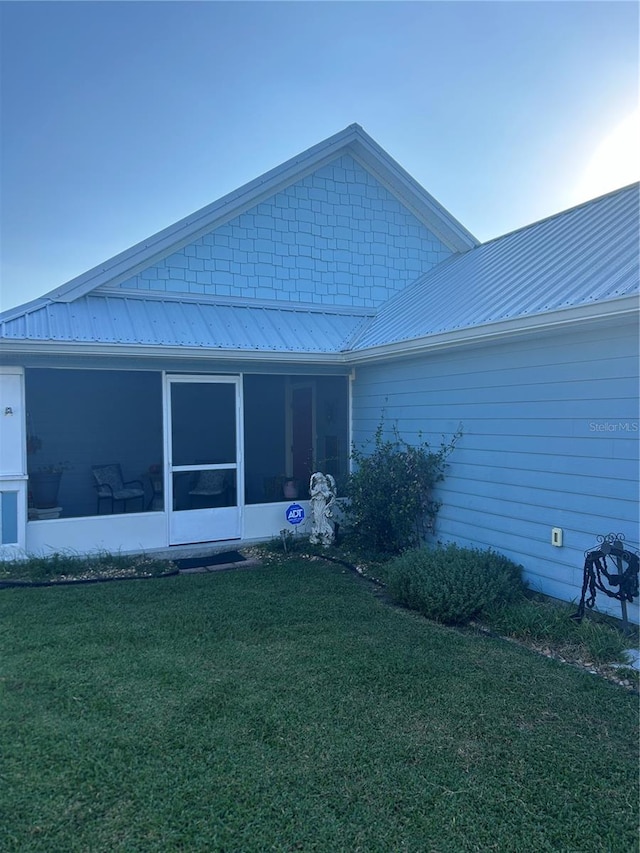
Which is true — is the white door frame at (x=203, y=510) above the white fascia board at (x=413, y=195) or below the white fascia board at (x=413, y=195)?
below

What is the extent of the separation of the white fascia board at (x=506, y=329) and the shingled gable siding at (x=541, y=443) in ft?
1.03

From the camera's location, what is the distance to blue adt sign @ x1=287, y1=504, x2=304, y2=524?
843 centimetres

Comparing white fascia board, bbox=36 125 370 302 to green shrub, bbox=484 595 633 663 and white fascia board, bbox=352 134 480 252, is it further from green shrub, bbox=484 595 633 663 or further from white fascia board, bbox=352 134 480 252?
green shrub, bbox=484 595 633 663

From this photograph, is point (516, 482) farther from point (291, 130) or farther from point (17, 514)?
point (291, 130)

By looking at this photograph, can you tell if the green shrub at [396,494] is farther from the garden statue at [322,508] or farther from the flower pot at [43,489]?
the flower pot at [43,489]

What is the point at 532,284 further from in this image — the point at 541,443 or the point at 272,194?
the point at 272,194

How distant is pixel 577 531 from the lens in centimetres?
542

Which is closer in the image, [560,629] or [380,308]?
[560,629]

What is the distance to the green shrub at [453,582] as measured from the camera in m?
5.39

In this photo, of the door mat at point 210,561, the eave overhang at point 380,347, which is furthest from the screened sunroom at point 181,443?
the eave overhang at point 380,347

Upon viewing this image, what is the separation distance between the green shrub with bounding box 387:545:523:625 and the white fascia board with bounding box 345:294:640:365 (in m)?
2.19

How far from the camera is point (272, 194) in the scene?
31.1ft

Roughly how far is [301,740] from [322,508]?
4875 mm

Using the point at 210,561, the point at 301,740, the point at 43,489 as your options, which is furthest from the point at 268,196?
the point at 301,740
